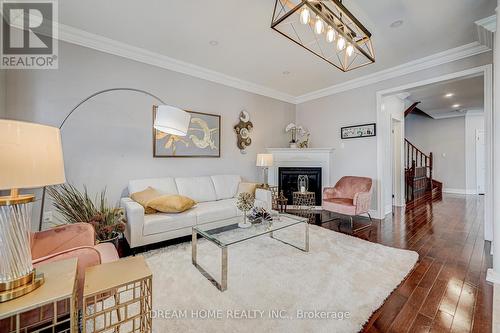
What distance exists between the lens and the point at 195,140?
151 inches

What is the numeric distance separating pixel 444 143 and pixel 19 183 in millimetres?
10126

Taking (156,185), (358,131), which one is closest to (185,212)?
(156,185)

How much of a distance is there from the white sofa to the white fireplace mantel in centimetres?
119

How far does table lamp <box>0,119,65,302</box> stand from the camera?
2.81 ft

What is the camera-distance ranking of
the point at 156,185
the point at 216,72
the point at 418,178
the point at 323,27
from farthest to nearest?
the point at 418,178, the point at 216,72, the point at 156,185, the point at 323,27

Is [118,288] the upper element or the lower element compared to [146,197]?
lower

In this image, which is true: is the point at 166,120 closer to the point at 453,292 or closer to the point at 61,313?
the point at 61,313

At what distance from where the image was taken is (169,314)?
1.54 meters

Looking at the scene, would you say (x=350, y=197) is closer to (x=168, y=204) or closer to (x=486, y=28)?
(x=486, y=28)

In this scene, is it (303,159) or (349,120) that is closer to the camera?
(349,120)

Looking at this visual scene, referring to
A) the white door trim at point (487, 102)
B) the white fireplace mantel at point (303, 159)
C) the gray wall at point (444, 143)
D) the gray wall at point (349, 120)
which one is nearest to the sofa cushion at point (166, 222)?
the white fireplace mantel at point (303, 159)

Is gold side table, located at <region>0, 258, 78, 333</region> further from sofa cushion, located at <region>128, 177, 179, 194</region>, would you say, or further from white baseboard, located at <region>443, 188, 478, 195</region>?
white baseboard, located at <region>443, 188, 478, 195</region>

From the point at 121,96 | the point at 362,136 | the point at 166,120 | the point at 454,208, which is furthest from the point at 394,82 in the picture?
the point at 121,96

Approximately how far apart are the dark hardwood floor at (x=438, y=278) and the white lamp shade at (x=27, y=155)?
2.05 m
